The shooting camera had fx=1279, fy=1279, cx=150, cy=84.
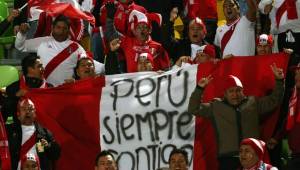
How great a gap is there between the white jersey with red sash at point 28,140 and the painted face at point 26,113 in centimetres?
6

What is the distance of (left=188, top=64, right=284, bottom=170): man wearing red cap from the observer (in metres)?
12.2

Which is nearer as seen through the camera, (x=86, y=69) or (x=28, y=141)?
(x=28, y=141)

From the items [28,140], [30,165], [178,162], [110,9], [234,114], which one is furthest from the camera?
[110,9]

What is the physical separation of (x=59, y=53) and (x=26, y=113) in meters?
1.67

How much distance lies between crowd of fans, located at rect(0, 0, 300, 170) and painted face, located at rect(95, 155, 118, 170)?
0.01m

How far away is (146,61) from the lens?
13766 mm

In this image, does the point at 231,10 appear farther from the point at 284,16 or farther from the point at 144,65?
the point at 144,65

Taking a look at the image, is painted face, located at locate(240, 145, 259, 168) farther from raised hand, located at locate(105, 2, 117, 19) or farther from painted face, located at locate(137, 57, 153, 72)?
raised hand, located at locate(105, 2, 117, 19)

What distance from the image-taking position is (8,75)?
48.2 ft

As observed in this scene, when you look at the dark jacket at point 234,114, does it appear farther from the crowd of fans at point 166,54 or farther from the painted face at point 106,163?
the painted face at point 106,163

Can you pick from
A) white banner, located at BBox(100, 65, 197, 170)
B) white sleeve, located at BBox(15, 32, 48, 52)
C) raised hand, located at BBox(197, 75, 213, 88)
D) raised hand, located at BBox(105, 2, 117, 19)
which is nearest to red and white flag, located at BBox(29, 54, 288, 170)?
white banner, located at BBox(100, 65, 197, 170)

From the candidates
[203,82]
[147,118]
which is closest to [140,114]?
[147,118]

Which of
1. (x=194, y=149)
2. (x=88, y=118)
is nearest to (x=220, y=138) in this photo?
(x=194, y=149)

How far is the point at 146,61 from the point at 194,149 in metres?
1.29
